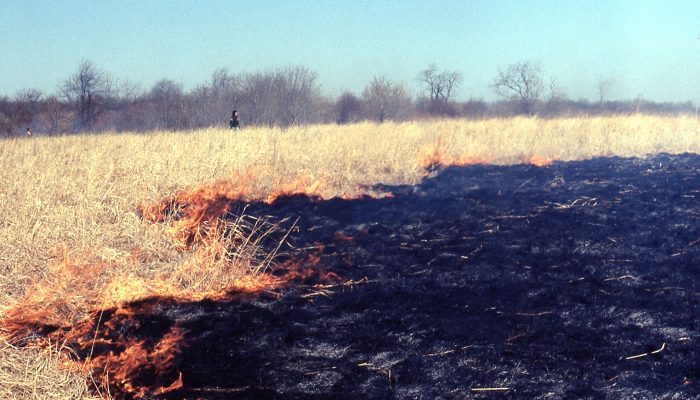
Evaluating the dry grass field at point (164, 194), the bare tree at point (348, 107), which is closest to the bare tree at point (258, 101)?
the bare tree at point (348, 107)

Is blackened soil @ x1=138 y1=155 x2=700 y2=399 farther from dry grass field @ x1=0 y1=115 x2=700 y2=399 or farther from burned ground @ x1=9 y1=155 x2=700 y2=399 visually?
dry grass field @ x1=0 y1=115 x2=700 y2=399

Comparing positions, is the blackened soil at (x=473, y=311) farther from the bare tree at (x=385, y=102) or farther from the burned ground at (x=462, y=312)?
the bare tree at (x=385, y=102)

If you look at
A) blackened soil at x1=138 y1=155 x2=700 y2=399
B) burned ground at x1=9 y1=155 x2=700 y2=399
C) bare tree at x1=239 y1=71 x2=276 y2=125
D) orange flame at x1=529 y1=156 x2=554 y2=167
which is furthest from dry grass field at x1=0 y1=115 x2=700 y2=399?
bare tree at x1=239 y1=71 x2=276 y2=125

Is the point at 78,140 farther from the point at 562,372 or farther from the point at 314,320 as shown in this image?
the point at 562,372

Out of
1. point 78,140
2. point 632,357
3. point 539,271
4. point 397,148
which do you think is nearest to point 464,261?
point 539,271

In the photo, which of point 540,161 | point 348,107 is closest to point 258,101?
point 348,107

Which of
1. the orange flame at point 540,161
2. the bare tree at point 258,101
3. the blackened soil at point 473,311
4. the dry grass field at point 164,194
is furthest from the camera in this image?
the bare tree at point 258,101

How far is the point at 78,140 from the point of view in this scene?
1228cm

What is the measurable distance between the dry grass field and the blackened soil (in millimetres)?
620

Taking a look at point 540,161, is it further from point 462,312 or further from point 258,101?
point 258,101

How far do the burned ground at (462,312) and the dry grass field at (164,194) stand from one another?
43 centimetres

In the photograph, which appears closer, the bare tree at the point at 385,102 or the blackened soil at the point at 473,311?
the blackened soil at the point at 473,311

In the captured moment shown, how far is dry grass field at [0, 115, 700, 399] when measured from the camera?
467 centimetres

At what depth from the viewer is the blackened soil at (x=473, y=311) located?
143 inches
